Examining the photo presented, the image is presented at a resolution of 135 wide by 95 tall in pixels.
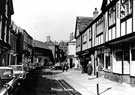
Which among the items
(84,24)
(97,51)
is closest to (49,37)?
(84,24)

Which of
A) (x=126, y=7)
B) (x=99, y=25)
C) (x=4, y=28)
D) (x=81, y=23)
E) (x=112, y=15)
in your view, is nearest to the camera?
(x=126, y=7)

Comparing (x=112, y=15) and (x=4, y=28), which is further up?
(x=4, y=28)

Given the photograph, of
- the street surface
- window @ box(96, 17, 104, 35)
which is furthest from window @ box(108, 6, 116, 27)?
the street surface

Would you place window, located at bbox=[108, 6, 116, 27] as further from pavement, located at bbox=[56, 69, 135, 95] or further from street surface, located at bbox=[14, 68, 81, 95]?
street surface, located at bbox=[14, 68, 81, 95]

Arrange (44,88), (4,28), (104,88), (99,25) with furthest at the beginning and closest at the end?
(4,28) < (99,25) < (44,88) < (104,88)

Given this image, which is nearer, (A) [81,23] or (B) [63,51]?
(A) [81,23]

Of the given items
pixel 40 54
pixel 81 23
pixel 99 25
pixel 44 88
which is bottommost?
pixel 44 88

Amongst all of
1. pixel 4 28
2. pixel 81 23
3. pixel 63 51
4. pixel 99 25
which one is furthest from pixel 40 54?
pixel 99 25

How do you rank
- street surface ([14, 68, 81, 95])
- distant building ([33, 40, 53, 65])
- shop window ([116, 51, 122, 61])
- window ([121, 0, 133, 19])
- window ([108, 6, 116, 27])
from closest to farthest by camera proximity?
1. street surface ([14, 68, 81, 95])
2. window ([121, 0, 133, 19])
3. shop window ([116, 51, 122, 61])
4. window ([108, 6, 116, 27])
5. distant building ([33, 40, 53, 65])

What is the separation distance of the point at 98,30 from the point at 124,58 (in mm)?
8554

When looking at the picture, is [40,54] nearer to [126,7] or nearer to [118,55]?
[118,55]

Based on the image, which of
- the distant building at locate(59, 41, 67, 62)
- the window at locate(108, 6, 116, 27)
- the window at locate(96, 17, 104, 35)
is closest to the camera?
the window at locate(108, 6, 116, 27)

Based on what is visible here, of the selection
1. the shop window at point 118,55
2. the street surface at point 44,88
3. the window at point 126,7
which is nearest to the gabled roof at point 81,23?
the shop window at point 118,55

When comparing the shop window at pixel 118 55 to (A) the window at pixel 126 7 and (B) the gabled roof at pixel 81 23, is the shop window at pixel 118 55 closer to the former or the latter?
(A) the window at pixel 126 7
